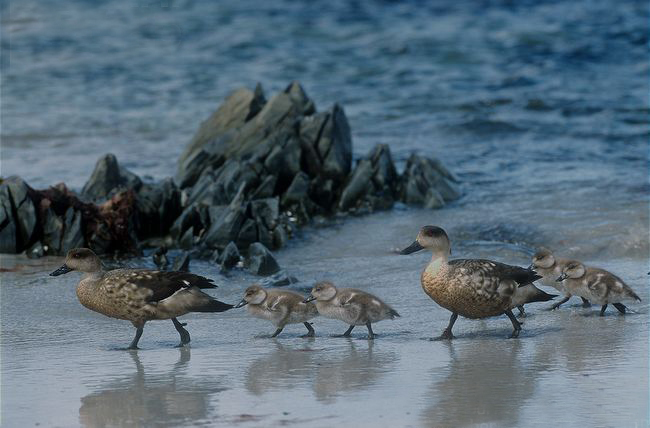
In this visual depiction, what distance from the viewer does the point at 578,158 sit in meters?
14.7

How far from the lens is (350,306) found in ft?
25.2

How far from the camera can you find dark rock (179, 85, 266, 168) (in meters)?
14.1

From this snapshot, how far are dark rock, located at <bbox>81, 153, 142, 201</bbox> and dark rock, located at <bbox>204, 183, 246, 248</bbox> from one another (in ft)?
5.08

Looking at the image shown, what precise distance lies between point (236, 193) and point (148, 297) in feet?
15.4

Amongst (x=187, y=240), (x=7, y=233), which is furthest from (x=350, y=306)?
(x=7, y=233)

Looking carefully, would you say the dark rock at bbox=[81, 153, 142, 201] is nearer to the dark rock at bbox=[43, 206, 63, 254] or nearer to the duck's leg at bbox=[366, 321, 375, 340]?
the dark rock at bbox=[43, 206, 63, 254]

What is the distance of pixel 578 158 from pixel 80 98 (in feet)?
27.9

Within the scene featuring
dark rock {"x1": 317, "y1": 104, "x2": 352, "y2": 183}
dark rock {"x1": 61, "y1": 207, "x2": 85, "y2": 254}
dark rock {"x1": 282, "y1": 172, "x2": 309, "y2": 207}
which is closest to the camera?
dark rock {"x1": 61, "y1": 207, "x2": 85, "y2": 254}

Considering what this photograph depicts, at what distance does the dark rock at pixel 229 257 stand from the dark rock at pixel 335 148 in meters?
3.12

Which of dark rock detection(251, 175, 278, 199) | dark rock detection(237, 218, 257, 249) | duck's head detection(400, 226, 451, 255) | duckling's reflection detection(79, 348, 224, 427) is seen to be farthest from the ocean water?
dark rock detection(251, 175, 278, 199)

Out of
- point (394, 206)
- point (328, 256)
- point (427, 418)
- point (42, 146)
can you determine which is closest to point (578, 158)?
point (394, 206)

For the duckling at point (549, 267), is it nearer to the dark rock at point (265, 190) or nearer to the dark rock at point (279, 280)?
the dark rock at point (279, 280)

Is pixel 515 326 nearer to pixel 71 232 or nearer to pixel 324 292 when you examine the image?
pixel 324 292

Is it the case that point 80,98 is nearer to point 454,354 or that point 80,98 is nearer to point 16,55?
point 16,55
